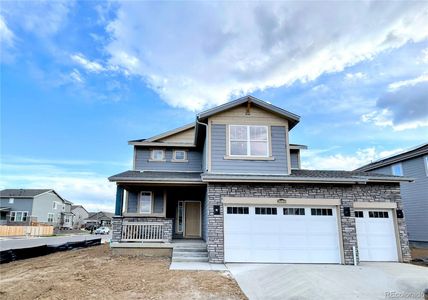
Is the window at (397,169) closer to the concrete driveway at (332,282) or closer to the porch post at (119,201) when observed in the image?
the concrete driveway at (332,282)

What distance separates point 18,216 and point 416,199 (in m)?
48.6

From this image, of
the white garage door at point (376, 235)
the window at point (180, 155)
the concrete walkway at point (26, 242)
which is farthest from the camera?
the concrete walkway at point (26, 242)

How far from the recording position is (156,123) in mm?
22516

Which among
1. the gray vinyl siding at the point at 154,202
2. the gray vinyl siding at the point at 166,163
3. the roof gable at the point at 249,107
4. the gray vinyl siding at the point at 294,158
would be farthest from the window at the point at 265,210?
the gray vinyl siding at the point at 294,158

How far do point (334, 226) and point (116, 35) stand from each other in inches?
531

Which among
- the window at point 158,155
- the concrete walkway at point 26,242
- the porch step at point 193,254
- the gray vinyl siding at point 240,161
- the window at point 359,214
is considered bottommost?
the concrete walkway at point 26,242

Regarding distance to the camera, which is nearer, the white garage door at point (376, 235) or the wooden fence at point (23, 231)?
the white garage door at point (376, 235)

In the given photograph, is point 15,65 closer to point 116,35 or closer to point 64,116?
point 64,116

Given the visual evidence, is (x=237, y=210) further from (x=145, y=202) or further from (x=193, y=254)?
(x=145, y=202)

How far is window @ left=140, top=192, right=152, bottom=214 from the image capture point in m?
15.0

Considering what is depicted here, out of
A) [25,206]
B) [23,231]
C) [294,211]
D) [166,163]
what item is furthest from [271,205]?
[25,206]

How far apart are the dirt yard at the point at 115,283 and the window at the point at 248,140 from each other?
17.4ft

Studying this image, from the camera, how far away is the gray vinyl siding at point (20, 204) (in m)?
42.4

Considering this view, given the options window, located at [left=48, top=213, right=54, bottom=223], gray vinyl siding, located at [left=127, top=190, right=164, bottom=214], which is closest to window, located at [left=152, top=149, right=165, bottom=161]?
gray vinyl siding, located at [left=127, top=190, right=164, bottom=214]
